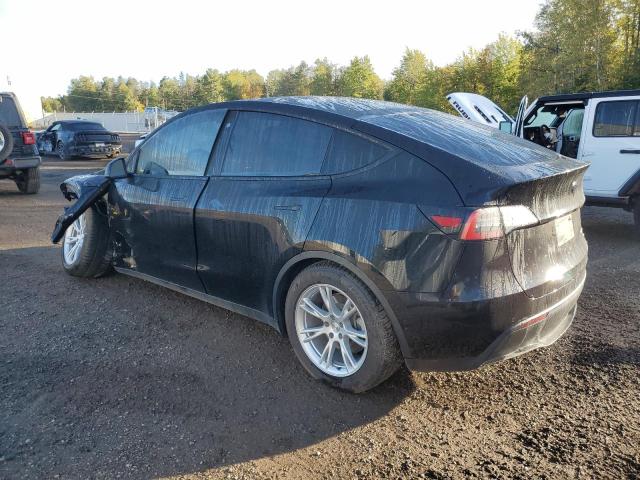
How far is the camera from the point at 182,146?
392 centimetres

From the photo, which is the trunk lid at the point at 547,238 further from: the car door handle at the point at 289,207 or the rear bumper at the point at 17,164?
the rear bumper at the point at 17,164

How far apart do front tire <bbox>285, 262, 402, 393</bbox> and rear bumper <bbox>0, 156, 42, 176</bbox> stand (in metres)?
8.98

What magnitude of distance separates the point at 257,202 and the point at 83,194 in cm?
230

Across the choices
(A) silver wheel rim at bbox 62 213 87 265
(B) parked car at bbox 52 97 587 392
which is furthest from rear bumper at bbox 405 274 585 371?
(A) silver wheel rim at bbox 62 213 87 265

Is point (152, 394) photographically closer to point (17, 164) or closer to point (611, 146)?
point (611, 146)

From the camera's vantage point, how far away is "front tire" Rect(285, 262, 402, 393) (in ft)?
8.92

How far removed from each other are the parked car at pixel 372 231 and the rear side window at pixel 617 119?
475 centimetres

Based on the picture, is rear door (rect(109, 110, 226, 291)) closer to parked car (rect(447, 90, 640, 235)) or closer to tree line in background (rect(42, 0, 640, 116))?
Answer: parked car (rect(447, 90, 640, 235))

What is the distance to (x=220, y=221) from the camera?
11.3 ft

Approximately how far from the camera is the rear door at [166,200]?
12.2ft

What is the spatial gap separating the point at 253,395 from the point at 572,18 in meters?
36.7

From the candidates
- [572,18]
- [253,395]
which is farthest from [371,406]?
[572,18]

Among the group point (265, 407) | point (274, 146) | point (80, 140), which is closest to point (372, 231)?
point (274, 146)

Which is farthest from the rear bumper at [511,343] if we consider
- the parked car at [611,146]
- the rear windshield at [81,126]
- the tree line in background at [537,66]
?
the tree line in background at [537,66]
